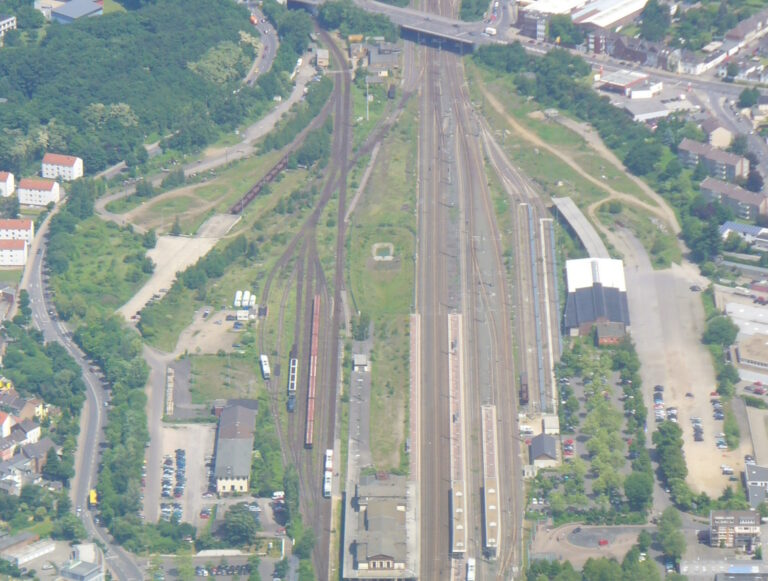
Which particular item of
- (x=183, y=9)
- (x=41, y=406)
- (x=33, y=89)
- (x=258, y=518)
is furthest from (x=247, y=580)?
(x=183, y=9)

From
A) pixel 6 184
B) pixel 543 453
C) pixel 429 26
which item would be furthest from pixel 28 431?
pixel 429 26

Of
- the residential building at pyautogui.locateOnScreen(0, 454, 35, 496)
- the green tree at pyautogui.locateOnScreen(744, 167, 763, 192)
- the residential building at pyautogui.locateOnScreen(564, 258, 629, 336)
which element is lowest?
the residential building at pyautogui.locateOnScreen(0, 454, 35, 496)

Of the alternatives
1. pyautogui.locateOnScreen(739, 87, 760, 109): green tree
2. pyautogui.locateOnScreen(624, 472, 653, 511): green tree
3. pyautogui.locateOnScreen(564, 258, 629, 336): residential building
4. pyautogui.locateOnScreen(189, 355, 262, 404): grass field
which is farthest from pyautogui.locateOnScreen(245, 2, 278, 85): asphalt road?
pyautogui.locateOnScreen(624, 472, 653, 511): green tree

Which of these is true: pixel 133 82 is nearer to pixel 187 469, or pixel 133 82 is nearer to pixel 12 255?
pixel 12 255

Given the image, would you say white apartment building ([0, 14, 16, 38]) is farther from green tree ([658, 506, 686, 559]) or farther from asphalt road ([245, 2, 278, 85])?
green tree ([658, 506, 686, 559])

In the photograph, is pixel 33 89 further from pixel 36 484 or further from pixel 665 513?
pixel 665 513
